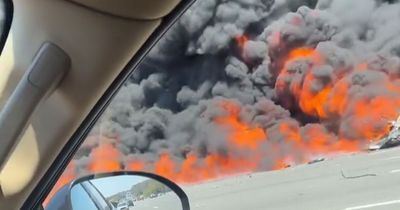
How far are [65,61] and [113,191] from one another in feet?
1.22

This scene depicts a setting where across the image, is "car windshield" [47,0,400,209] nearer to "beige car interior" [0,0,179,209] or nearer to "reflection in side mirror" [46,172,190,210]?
"reflection in side mirror" [46,172,190,210]

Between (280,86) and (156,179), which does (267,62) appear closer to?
(280,86)

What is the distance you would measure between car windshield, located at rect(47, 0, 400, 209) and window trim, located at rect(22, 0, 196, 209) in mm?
765

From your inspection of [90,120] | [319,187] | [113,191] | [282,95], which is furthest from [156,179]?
[319,187]

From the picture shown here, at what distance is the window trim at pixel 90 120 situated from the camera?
1.42 m

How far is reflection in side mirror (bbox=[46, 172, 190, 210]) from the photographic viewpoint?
4.93 ft

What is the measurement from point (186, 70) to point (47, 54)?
1014mm

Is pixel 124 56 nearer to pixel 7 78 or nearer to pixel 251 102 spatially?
pixel 7 78

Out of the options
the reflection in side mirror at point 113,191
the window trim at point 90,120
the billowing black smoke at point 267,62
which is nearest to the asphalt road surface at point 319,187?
the billowing black smoke at point 267,62

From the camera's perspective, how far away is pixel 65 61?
1.35 meters

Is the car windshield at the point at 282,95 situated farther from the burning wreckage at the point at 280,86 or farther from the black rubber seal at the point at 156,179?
the black rubber seal at the point at 156,179

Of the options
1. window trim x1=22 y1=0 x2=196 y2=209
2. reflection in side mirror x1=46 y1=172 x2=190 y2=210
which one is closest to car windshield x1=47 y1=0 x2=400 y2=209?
reflection in side mirror x1=46 y1=172 x2=190 y2=210

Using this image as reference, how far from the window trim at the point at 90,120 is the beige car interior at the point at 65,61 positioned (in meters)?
0.03

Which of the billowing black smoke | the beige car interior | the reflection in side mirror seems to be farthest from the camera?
the billowing black smoke
